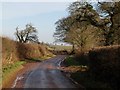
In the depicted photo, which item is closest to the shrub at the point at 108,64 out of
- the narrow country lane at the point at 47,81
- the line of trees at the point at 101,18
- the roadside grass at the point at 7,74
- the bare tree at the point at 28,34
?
the narrow country lane at the point at 47,81

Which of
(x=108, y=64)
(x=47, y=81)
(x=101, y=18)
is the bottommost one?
(x=47, y=81)

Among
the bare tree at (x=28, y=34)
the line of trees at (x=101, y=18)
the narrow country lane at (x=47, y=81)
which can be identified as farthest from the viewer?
the bare tree at (x=28, y=34)

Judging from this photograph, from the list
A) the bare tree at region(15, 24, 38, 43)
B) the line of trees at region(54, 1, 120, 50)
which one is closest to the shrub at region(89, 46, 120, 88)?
the line of trees at region(54, 1, 120, 50)

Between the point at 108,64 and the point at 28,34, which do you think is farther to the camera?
the point at 28,34

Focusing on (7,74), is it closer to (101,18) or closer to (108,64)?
(108,64)

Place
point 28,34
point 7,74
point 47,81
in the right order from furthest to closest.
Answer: point 28,34, point 7,74, point 47,81

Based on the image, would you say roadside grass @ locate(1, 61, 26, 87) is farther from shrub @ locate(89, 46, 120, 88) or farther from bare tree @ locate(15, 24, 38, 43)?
bare tree @ locate(15, 24, 38, 43)

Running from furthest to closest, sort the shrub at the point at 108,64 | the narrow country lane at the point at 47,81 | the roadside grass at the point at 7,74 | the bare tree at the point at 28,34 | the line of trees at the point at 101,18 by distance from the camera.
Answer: the bare tree at the point at 28,34 → the line of trees at the point at 101,18 → the roadside grass at the point at 7,74 → the narrow country lane at the point at 47,81 → the shrub at the point at 108,64

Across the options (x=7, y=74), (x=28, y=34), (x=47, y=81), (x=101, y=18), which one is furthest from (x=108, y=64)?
(x=28, y=34)

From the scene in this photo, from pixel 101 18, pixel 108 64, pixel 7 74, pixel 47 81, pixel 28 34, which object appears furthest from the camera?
pixel 28 34

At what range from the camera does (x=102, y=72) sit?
21.8m

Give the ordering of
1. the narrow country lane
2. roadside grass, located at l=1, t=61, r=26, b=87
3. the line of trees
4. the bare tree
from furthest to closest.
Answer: the bare tree, the line of trees, roadside grass, located at l=1, t=61, r=26, b=87, the narrow country lane

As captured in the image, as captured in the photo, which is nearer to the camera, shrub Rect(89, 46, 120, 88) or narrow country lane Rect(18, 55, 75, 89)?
shrub Rect(89, 46, 120, 88)

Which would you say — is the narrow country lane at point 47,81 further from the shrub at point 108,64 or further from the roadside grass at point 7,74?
the shrub at point 108,64
